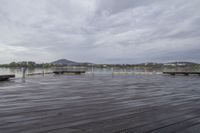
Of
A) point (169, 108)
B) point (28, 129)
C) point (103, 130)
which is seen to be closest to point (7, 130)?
point (28, 129)

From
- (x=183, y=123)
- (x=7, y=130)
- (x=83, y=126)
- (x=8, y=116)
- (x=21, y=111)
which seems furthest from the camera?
(x=21, y=111)

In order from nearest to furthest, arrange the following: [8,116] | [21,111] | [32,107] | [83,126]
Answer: [83,126] → [8,116] → [21,111] → [32,107]

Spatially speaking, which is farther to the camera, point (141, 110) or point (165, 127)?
point (141, 110)

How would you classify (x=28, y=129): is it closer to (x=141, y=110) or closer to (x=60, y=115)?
(x=60, y=115)

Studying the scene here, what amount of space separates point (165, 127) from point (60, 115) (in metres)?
2.40

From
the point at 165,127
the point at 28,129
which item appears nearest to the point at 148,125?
the point at 165,127

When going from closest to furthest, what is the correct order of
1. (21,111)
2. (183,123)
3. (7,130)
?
(7,130) < (183,123) < (21,111)

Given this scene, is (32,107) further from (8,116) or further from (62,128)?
(62,128)

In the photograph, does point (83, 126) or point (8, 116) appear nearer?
point (83, 126)

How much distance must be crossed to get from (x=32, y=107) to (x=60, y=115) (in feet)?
4.63

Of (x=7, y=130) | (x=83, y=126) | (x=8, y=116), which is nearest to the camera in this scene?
(x=7, y=130)

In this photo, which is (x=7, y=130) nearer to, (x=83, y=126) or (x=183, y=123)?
(x=83, y=126)

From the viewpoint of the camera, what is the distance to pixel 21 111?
18.8 feet

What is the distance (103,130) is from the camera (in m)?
4.07
